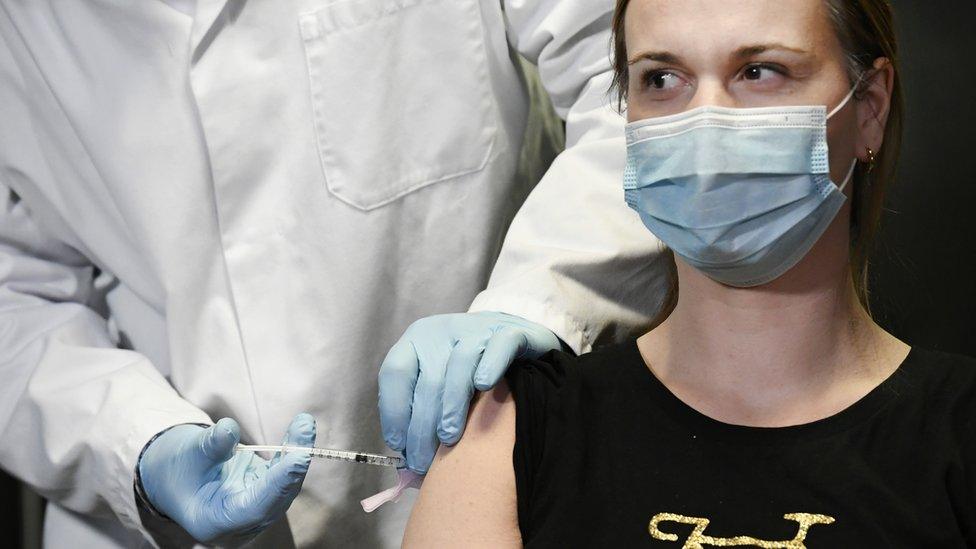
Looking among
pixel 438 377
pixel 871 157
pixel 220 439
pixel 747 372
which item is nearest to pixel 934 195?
pixel 871 157

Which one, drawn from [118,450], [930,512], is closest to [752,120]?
[930,512]

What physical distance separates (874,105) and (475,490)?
0.68 m

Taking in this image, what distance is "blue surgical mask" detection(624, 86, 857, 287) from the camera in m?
1.30

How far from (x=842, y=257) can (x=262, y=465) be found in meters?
0.83

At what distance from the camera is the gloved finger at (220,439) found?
1.52 metres

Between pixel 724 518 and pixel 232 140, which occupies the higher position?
pixel 232 140

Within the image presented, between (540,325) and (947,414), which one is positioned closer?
(947,414)

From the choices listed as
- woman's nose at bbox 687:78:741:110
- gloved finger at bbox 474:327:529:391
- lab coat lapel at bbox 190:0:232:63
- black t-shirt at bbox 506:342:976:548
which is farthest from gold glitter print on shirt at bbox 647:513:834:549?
lab coat lapel at bbox 190:0:232:63

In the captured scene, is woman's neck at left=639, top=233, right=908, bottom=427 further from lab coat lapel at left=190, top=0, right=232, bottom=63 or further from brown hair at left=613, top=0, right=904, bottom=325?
lab coat lapel at left=190, top=0, right=232, bottom=63

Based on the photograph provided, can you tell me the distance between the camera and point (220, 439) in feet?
5.01

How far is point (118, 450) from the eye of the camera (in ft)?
5.56

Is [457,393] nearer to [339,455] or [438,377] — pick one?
[438,377]

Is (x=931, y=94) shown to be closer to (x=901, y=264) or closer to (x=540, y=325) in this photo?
(x=901, y=264)

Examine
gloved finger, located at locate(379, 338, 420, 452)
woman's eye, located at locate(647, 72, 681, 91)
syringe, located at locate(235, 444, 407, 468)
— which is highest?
woman's eye, located at locate(647, 72, 681, 91)
